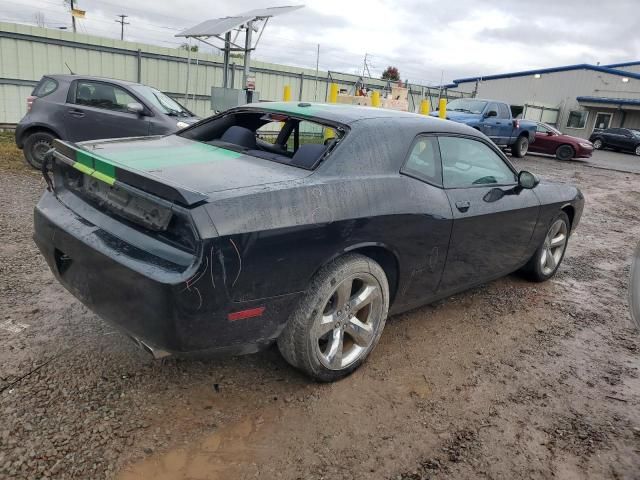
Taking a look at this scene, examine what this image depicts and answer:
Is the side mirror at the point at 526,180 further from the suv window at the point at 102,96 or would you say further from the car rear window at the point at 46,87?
the car rear window at the point at 46,87

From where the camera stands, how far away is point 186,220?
2.11 metres

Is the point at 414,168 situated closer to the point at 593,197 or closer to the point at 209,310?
the point at 209,310

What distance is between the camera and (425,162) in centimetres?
321

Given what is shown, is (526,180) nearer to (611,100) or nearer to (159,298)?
(159,298)

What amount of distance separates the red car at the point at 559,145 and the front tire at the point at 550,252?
1542cm

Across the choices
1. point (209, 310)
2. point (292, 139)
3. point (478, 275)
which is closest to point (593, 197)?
point (478, 275)

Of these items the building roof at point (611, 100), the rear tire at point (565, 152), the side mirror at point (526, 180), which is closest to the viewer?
the side mirror at point (526, 180)

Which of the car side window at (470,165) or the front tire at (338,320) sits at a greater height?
the car side window at (470,165)

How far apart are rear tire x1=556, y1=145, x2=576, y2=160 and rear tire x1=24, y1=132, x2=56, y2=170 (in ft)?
56.5

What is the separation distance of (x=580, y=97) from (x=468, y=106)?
24570mm

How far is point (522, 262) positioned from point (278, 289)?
2.81 metres

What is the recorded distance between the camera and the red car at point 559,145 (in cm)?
1833

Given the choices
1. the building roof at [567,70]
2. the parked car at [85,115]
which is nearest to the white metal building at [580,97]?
the building roof at [567,70]

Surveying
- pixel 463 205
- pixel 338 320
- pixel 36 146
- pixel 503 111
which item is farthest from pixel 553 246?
pixel 503 111
